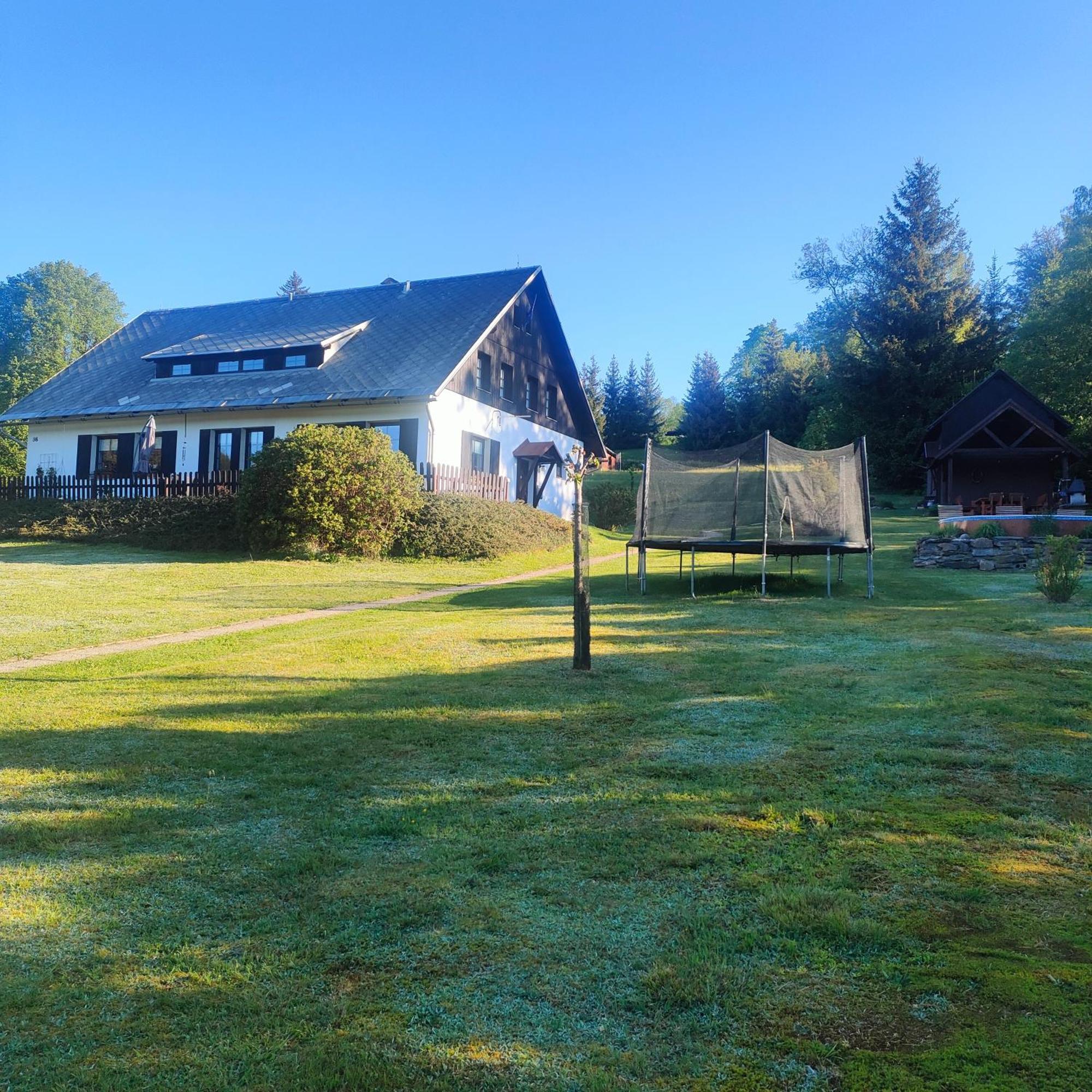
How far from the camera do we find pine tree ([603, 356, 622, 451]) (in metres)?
66.9

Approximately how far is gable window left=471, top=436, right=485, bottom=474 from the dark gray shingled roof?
2.84 metres

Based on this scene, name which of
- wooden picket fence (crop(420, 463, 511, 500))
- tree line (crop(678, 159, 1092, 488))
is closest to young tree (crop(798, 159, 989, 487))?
tree line (crop(678, 159, 1092, 488))

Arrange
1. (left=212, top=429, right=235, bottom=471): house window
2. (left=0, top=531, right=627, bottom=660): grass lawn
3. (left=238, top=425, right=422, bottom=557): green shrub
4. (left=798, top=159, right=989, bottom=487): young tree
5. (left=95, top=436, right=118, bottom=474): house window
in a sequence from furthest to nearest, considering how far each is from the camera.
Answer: (left=798, top=159, right=989, bottom=487): young tree, (left=95, top=436, right=118, bottom=474): house window, (left=212, top=429, right=235, bottom=471): house window, (left=238, top=425, right=422, bottom=557): green shrub, (left=0, top=531, right=627, bottom=660): grass lawn

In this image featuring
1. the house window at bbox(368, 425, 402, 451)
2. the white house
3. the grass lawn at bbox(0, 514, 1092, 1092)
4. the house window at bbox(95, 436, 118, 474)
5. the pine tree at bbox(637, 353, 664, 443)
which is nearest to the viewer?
the grass lawn at bbox(0, 514, 1092, 1092)

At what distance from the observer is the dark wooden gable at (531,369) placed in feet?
86.9

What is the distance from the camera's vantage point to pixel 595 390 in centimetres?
8100

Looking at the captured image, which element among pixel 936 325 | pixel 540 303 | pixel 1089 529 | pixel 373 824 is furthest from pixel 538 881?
pixel 936 325

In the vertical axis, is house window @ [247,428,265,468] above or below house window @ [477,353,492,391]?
below

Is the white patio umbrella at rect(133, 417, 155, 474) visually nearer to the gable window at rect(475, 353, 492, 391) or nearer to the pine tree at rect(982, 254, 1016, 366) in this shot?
the gable window at rect(475, 353, 492, 391)

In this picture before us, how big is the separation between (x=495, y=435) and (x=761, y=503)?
15.0m

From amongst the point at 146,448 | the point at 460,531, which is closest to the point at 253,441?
the point at 146,448

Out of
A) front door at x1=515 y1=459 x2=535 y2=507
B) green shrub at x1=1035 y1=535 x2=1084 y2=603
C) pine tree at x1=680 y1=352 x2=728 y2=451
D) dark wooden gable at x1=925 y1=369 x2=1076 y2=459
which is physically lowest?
green shrub at x1=1035 y1=535 x2=1084 y2=603

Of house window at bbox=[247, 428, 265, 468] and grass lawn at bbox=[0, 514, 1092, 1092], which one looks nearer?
grass lawn at bbox=[0, 514, 1092, 1092]

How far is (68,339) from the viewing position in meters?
57.1
